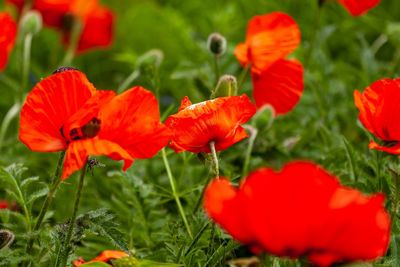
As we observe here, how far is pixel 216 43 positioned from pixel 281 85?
0.45ft

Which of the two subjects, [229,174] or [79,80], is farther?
[229,174]

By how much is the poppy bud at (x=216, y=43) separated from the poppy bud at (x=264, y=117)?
0.13 metres

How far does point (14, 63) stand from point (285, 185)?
178 cm

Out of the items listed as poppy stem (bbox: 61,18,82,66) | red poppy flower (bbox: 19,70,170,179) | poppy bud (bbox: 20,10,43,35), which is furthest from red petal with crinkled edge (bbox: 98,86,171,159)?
poppy stem (bbox: 61,18,82,66)

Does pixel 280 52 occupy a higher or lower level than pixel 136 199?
higher

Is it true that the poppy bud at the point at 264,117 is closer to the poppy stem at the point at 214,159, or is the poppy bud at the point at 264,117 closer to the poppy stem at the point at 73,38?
the poppy stem at the point at 214,159

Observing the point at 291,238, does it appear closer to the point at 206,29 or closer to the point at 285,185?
the point at 285,185

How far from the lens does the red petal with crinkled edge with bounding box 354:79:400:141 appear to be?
2.97ft

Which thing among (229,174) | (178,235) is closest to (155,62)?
(229,174)

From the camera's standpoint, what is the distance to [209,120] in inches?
34.2

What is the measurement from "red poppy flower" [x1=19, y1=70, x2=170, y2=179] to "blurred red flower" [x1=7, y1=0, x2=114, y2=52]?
132cm

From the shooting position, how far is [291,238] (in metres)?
0.61

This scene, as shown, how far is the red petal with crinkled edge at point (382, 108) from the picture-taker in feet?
2.97

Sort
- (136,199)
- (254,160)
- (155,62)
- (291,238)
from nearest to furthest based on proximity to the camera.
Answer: (291,238), (136,199), (254,160), (155,62)
